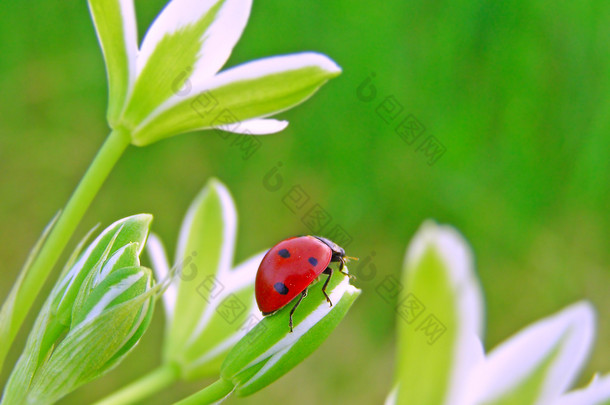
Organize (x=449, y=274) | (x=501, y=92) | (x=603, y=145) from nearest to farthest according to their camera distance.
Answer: (x=449, y=274), (x=603, y=145), (x=501, y=92)

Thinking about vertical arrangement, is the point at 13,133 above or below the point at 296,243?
above

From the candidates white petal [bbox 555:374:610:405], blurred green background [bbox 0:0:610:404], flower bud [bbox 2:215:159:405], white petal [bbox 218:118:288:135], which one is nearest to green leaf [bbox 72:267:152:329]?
flower bud [bbox 2:215:159:405]

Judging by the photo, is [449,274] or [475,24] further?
[475,24]

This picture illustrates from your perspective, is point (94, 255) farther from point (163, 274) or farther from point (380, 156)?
point (380, 156)

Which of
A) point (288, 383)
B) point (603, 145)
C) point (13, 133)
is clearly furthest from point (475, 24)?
point (13, 133)

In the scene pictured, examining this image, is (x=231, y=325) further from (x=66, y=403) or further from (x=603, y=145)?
(x=603, y=145)

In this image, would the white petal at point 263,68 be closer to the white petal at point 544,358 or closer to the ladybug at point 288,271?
the ladybug at point 288,271

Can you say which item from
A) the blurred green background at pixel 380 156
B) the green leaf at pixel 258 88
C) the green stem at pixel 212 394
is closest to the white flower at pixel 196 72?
the green leaf at pixel 258 88

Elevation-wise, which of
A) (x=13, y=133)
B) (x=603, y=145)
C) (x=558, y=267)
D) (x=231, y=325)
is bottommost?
(x=558, y=267)

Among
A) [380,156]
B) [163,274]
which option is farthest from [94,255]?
[380,156]
